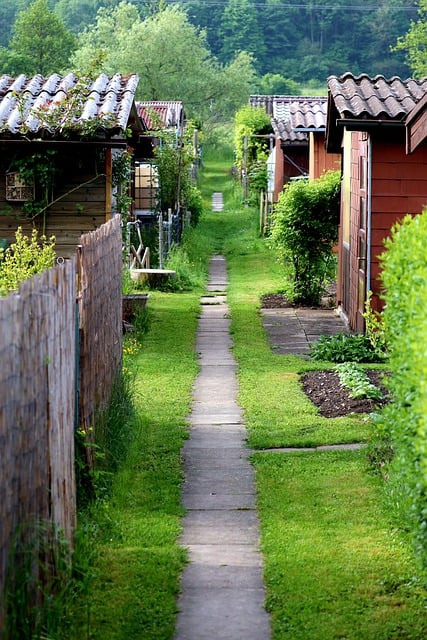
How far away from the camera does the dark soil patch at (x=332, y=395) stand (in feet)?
34.9

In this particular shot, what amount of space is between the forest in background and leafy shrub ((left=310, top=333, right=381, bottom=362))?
7529 cm

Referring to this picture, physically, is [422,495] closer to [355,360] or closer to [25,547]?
[25,547]

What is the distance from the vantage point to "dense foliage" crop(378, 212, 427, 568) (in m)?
5.18

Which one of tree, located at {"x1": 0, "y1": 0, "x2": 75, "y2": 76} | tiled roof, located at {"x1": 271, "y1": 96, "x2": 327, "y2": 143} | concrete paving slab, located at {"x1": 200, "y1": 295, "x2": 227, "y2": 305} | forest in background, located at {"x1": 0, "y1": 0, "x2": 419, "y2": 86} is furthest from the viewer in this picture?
forest in background, located at {"x1": 0, "y1": 0, "x2": 419, "y2": 86}

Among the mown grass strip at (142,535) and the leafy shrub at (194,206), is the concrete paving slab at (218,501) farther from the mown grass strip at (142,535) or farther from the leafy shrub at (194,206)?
the leafy shrub at (194,206)

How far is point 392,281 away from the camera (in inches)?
255

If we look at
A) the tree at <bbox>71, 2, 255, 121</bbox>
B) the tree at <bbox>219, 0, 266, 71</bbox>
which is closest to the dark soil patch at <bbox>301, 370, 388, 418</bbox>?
the tree at <bbox>71, 2, 255, 121</bbox>

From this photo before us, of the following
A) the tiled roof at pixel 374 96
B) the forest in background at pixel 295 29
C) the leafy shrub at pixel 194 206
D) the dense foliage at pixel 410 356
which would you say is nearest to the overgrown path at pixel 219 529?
the dense foliage at pixel 410 356

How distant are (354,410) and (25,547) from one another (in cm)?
624

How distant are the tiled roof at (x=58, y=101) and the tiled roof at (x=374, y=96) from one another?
301 cm

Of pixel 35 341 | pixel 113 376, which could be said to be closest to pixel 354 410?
pixel 113 376

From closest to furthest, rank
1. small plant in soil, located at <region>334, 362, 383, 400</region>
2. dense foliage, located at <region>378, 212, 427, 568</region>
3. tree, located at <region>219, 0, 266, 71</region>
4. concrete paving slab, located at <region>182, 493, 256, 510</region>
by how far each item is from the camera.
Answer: dense foliage, located at <region>378, 212, 427, 568</region>, concrete paving slab, located at <region>182, 493, 256, 510</region>, small plant in soil, located at <region>334, 362, 383, 400</region>, tree, located at <region>219, 0, 266, 71</region>

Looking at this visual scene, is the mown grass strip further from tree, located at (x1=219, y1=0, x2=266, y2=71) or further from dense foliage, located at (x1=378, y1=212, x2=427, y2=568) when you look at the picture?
tree, located at (x1=219, y1=0, x2=266, y2=71)

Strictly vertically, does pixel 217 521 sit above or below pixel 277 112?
below
